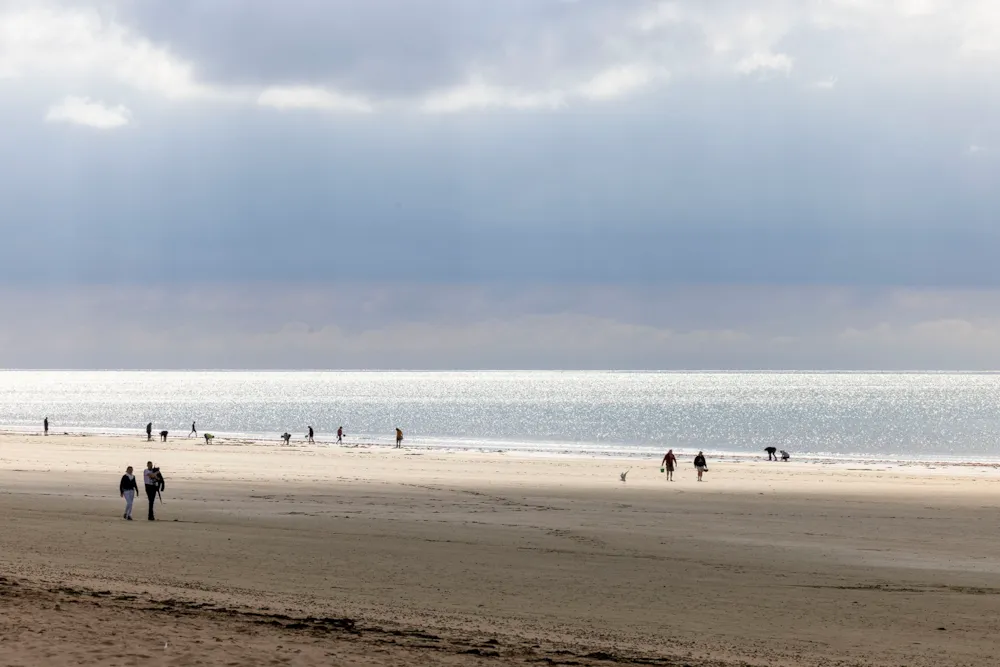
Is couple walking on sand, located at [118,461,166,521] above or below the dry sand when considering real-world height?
above

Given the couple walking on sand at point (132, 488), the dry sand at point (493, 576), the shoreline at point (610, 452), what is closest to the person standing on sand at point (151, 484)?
the couple walking on sand at point (132, 488)

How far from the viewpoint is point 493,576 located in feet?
64.6

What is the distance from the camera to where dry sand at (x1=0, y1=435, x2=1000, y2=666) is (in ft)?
44.4

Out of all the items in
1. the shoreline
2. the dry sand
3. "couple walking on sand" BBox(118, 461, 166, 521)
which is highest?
"couple walking on sand" BBox(118, 461, 166, 521)

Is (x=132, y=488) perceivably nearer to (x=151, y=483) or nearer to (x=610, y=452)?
(x=151, y=483)

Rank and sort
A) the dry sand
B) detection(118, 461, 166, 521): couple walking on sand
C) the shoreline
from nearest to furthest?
the dry sand → detection(118, 461, 166, 521): couple walking on sand → the shoreline

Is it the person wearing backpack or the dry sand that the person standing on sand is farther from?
the dry sand

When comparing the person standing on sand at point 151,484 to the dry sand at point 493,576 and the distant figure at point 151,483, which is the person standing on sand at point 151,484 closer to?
the distant figure at point 151,483

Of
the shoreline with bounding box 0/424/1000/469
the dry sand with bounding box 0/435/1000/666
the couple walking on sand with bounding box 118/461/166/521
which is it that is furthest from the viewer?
the shoreline with bounding box 0/424/1000/469

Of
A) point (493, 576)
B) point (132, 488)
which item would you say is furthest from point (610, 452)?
point (493, 576)

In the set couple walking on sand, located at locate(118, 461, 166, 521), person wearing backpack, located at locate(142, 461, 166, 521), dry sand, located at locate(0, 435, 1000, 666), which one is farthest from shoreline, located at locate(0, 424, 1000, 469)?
couple walking on sand, located at locate(118, 461, 166, 521)

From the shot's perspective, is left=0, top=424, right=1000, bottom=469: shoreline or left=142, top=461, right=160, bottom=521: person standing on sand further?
left=0, top=424, right=1000, bottom=469: shoreline

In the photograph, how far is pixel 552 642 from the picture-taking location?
14055 millimetres

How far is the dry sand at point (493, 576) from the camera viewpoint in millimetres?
13547
